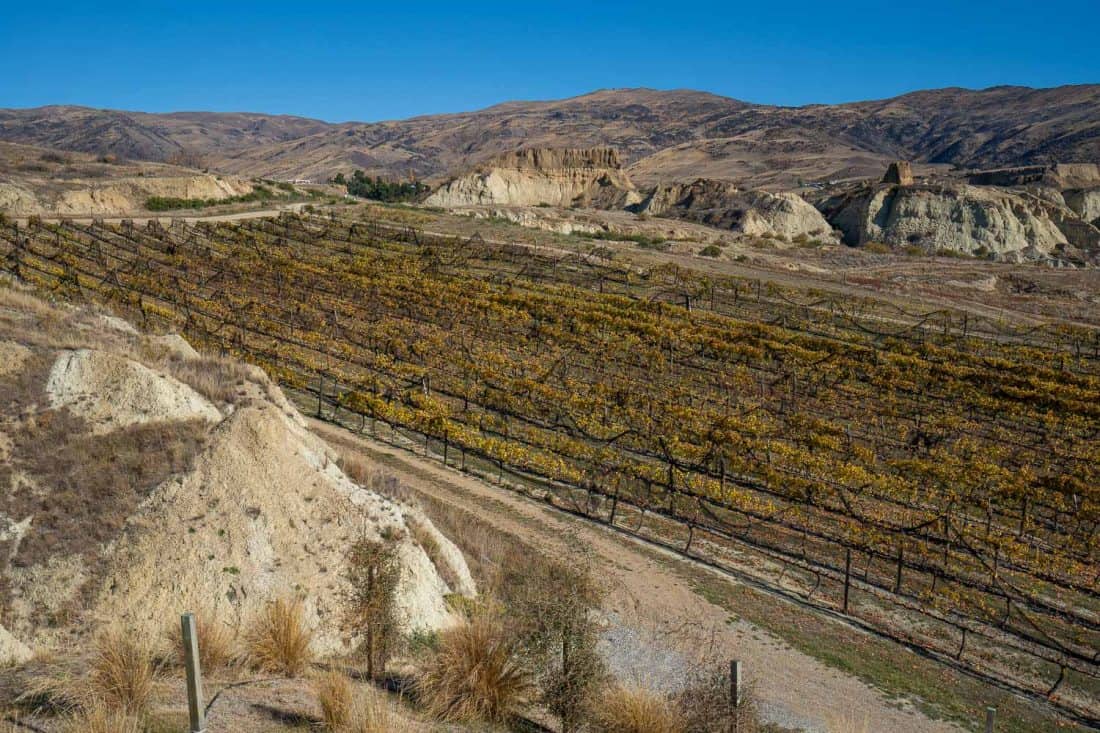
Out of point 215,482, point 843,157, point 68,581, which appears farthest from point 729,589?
point 843,157

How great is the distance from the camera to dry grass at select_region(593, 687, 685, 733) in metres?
8.16

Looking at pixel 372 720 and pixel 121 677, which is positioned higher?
pixel 121 677

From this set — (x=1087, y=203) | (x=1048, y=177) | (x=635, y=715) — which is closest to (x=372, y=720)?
(x=635, y=715)

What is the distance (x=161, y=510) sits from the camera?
42.0 feet

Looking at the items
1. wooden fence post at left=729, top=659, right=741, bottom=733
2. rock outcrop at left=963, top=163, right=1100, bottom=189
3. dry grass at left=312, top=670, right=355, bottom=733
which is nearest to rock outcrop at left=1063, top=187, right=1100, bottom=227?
rock outcrop at left=963, top=163, right=1100, bottom=189

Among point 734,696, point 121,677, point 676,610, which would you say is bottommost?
point 676,610

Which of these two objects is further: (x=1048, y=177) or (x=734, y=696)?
(x=1048, y=177)

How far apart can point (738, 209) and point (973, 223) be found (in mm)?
23944

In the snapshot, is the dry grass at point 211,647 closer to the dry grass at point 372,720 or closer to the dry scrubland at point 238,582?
the dry scrubland at point 238,582

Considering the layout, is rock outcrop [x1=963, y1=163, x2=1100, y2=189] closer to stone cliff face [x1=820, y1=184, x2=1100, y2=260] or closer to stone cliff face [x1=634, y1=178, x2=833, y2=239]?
stone cliff face [x1=820, y1=184, x2=1100, y2=260]

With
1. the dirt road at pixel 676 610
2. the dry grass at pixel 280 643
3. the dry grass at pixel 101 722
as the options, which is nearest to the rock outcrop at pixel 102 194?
the dirt road at pixel 676 610

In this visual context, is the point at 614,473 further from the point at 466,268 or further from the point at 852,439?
the point at 466,268

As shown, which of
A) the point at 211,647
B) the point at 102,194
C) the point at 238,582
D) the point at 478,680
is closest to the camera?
the point at 478,680

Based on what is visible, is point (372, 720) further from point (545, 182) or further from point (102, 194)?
point (545, 182)
